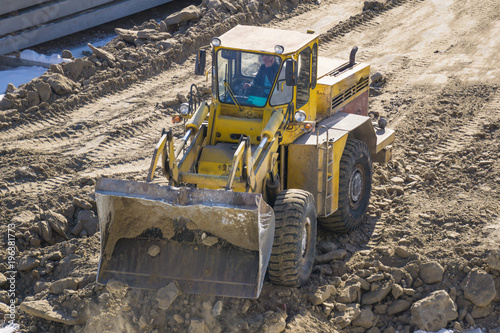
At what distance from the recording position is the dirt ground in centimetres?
682

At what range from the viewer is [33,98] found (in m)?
12.0

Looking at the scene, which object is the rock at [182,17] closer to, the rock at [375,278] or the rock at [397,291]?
the rock at [375,278]

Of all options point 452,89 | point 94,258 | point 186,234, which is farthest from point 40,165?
point 452,89

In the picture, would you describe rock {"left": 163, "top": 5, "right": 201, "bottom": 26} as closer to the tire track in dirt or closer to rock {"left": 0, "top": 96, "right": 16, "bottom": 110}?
rock {"left": 0, "top": 96, "right": 16, "bottom": 110}

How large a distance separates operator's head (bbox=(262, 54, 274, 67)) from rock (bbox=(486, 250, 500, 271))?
317cm

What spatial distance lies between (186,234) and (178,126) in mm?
5087

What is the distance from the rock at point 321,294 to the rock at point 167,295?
57.1 inches

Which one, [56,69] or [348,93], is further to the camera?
[56,69]

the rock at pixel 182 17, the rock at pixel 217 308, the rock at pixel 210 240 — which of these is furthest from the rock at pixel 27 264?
the rock at pixel 182 17

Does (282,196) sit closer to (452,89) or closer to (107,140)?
(107,140)

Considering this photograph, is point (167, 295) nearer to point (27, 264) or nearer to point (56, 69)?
point (27, 264)

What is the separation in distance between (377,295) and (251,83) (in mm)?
2699

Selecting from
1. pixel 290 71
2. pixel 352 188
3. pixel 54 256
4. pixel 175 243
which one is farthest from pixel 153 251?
pixel 352 188

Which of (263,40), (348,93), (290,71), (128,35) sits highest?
(263,40)
